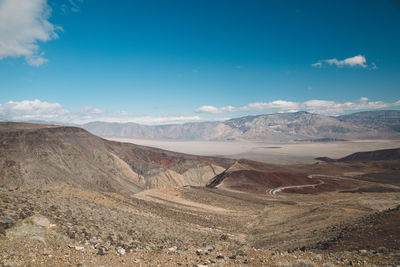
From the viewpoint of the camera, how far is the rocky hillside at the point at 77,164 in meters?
51.0

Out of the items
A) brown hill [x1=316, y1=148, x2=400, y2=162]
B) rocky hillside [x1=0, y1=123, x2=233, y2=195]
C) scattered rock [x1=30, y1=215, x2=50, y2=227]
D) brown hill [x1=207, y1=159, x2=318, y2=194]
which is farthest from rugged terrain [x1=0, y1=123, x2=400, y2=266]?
brown hill [x1=316, y1=148, x2=400, y2=162]

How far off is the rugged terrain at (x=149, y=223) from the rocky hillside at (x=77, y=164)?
33 cm

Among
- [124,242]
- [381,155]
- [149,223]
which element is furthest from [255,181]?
[381,155]

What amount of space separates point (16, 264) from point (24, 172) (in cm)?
5207

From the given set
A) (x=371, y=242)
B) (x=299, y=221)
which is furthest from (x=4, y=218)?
(x=299, y=221)

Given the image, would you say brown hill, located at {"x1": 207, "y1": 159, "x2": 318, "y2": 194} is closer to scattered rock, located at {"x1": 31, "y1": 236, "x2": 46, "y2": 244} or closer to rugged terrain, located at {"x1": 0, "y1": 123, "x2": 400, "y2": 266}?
rugged terrain, located at {"x1": 0, "y1": 123, "x2": 400, "y2": 266}

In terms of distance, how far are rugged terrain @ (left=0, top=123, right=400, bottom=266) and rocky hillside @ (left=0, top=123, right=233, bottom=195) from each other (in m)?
0.33

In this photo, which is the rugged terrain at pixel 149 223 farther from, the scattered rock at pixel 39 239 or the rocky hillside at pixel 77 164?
the rocky hillside at pixel 77 164

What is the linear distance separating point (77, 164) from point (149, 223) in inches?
2040

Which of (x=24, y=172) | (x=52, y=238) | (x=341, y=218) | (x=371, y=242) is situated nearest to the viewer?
(x=52, y=238)

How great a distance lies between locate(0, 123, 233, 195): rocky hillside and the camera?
51.0 meters

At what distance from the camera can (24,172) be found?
163ft

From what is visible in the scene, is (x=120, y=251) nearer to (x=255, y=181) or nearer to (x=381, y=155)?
(x=255, y=181)

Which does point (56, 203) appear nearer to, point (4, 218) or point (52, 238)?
point (4, 218)
